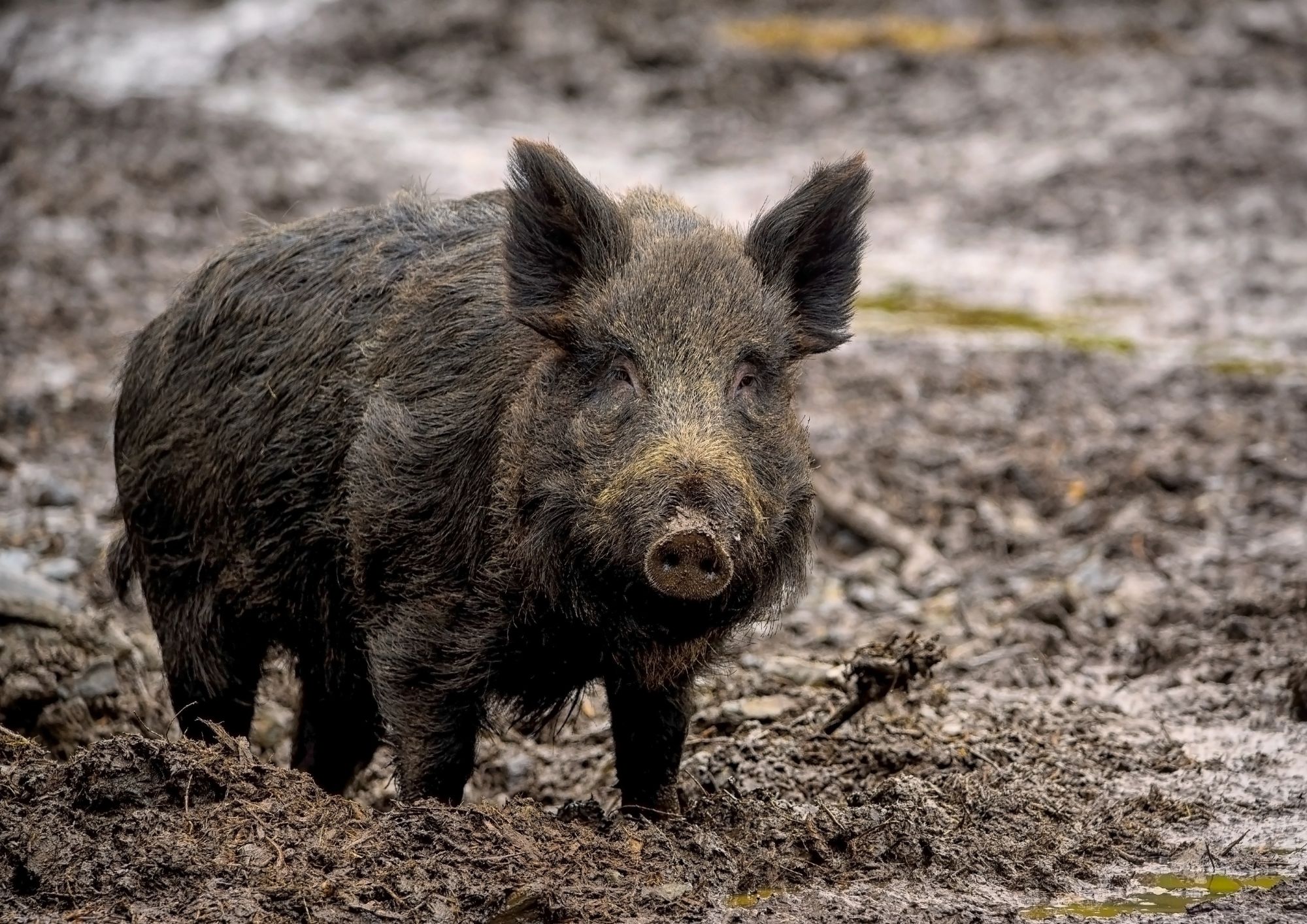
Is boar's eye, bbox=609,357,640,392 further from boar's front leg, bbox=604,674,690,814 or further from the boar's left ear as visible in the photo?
boar's front leg, bbox=604,674,690,814

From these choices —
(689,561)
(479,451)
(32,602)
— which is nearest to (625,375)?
(479,451)

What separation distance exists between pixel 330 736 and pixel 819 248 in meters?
2.82

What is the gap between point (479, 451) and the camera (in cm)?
559

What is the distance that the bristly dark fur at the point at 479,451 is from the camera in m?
5.21

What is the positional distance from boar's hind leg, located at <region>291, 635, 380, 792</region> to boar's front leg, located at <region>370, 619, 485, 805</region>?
2.90 ft

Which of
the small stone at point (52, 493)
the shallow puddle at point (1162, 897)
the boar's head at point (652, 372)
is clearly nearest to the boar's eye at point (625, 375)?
the boar's head at point (652, 372)

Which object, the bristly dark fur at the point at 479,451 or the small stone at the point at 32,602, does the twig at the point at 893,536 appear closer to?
the bristly dark fur at the point at 479,451

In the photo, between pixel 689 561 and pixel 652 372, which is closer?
pixel 689 561

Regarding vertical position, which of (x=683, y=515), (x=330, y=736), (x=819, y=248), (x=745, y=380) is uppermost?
(x=819, y=248)

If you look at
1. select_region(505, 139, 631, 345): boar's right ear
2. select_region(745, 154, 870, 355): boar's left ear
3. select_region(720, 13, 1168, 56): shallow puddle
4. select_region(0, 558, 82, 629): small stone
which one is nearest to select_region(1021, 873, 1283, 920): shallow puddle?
select_region(745, 154, 870, 355): boar's left ear

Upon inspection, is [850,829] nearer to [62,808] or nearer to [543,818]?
[543,818]

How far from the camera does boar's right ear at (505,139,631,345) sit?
5398 millimetres

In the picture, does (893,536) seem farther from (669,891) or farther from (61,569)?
(669,891)

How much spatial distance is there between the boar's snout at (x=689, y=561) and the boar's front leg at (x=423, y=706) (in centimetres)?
117
